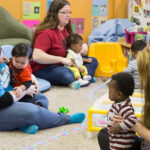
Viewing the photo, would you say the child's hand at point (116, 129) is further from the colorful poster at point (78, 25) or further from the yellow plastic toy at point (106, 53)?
the colorful poster at point (78, 25)

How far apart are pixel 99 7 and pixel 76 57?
5.22 ft

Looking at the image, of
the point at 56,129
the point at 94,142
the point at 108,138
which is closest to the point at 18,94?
the point at 56,129

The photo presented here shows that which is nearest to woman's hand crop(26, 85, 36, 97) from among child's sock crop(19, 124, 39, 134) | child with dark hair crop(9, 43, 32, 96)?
child with dark hair crop(9, 43, 32, 96)

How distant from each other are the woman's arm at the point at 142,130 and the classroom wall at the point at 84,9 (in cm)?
347

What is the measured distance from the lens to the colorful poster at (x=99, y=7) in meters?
4.67

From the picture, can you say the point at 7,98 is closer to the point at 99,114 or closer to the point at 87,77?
the point at 99,114

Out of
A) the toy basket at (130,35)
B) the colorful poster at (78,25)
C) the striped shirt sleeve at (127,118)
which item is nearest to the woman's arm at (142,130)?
the striped shirt sleeve at (127,118)

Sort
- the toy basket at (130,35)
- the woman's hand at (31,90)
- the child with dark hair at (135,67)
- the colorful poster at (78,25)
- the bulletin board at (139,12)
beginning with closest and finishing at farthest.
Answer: the woman's hand at (31,90) → the child with dark hair at (135,67) → the toy basket at (130,35) → the bulletin board at (139,12) → the colorful poster at (78,25)

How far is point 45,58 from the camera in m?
3.12

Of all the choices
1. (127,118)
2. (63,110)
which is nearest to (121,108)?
(127,118)

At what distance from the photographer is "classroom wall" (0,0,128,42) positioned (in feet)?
14.7

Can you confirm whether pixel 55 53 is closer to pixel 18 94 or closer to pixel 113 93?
pixel 18 94

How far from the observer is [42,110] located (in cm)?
212

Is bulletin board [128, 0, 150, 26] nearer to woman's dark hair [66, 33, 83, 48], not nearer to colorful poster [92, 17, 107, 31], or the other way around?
colorful poster [92, 17, 107, 31]
